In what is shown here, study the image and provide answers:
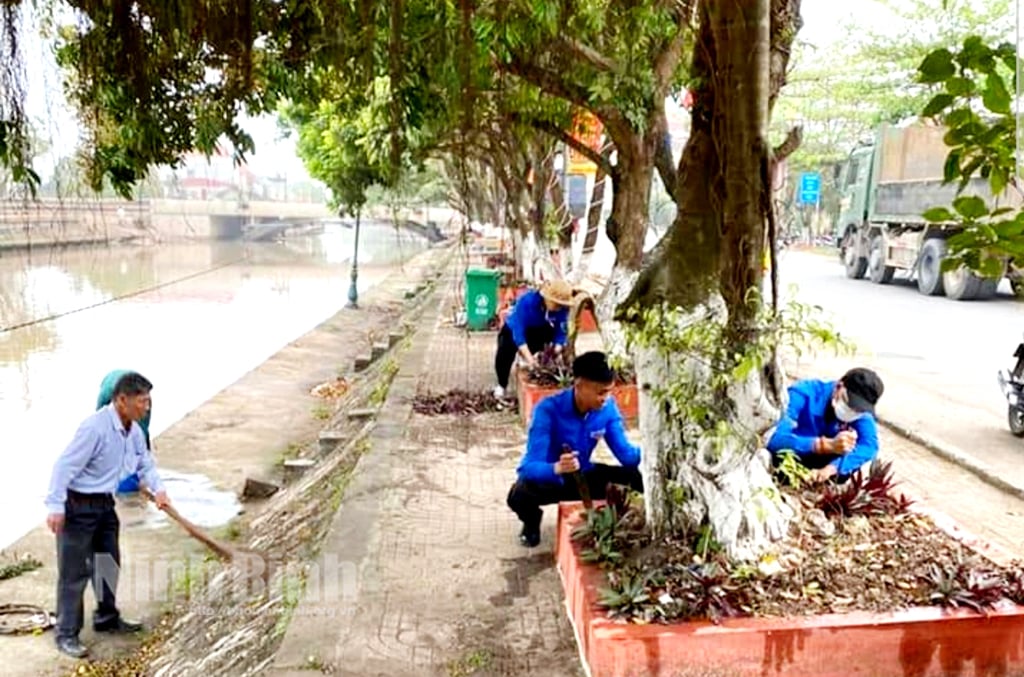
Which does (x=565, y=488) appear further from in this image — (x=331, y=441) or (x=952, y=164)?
(x=331, y=441)

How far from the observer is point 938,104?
1.65m

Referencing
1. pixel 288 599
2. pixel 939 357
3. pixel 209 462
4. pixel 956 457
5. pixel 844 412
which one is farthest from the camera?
pixel 939 357

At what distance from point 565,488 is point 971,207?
2944mm

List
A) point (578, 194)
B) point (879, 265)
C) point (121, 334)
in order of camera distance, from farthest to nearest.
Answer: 1. point (879, 265)
2. point (121, 334)
3. point (578, 194)

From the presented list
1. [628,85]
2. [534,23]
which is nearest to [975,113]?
[534,23]

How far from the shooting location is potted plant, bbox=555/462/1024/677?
291 cm

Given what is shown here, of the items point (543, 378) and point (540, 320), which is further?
point (540, 320)

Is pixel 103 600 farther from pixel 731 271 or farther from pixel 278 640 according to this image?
pixel 731 271

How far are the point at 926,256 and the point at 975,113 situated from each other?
1806cm

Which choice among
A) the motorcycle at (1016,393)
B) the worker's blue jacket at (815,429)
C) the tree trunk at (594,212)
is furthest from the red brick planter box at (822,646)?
the tree trunk at (594,212)

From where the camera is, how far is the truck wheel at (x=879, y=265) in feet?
68.4

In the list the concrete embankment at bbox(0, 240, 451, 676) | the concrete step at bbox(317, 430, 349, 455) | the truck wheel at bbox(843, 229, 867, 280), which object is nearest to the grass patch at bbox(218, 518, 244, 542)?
the concrete embankment at bbox(0, 240, 451, 676)

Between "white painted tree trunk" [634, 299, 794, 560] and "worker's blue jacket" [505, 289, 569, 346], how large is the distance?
3.96m

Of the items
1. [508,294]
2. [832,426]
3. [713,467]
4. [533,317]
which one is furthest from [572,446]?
[508,294]
